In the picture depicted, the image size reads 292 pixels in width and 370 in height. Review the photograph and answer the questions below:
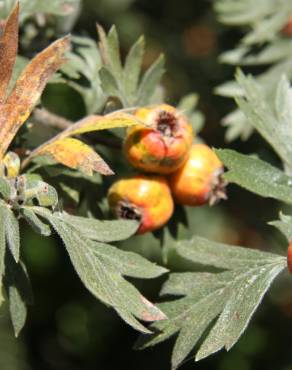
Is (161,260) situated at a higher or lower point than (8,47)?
Result: lower

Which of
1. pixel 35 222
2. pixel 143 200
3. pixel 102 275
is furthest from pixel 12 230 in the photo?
pixel 143 200

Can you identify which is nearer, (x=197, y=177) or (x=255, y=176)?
(x=255, y=176)

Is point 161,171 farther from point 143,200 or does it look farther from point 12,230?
point 12,230

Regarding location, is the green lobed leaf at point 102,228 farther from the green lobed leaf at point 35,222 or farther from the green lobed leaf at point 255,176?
the green lobed leaf at point 255,176

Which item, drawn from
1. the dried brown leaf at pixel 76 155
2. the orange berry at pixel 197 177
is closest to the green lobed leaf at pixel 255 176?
the orange berry at pixel 197 177

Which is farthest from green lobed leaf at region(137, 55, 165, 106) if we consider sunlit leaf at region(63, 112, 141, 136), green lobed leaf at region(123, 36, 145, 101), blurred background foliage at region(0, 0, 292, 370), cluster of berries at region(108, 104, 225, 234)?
blurred background foliage at region(0, 0, 292, 370)

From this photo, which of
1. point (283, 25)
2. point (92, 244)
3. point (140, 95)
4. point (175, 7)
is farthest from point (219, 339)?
point (175, 7)
